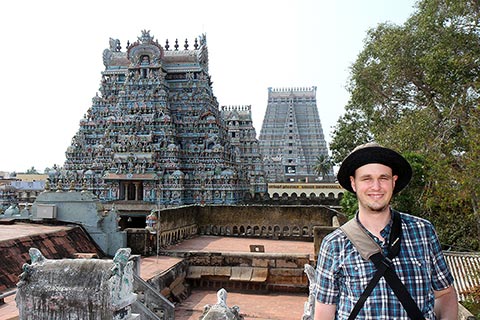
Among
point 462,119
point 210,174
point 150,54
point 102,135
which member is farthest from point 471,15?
point 102,135

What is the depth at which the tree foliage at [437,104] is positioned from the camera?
10.5 m

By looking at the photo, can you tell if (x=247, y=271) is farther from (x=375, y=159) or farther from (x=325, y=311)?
(x=375, y=159)

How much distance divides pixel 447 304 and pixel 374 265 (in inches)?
23.3

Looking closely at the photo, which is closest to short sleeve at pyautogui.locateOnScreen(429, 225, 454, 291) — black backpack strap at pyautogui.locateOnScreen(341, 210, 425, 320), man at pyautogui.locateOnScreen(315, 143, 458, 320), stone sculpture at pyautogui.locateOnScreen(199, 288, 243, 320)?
man at pyautogui.locateOnScreen(315, 143, 458, 320)

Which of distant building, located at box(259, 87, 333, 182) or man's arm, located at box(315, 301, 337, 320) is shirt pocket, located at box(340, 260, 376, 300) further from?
distant building, located at box(259, 87, 333, 182)

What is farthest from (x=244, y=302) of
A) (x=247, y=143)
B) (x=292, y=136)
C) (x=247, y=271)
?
(x=292, y=136)

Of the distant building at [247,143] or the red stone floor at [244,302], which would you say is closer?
the red stone floor at [244,302]

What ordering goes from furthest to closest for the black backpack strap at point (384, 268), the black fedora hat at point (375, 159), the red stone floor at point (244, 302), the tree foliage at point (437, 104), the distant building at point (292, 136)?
the distant building at point (292, 136)
the red stone floor at point (244, 302)
the tree foliage at point (437, 104)
the black fedora hat at point (375, 159)
the black backpack strap at point (384, 268)

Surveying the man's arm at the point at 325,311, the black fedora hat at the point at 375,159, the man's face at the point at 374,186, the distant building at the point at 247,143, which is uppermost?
the distant building at the point at 247,143

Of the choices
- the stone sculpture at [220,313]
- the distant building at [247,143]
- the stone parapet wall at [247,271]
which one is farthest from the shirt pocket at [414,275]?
the distant building at [247,143]

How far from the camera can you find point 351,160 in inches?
101

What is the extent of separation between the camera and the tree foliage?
10484 millimetres

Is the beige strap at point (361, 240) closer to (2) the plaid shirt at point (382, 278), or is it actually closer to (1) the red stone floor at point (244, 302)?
(2) the plaid shirt at point (382, 278)

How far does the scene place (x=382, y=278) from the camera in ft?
7.50
